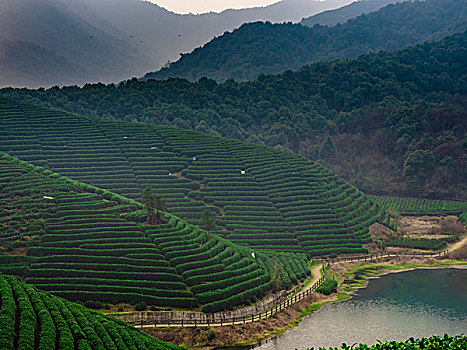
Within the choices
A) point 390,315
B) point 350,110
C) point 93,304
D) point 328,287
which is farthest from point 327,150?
point 93,304

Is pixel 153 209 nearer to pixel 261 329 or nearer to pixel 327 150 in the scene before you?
pixel 261 329

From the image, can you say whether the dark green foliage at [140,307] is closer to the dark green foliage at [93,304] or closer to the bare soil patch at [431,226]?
the dark green foliage at [93,304]

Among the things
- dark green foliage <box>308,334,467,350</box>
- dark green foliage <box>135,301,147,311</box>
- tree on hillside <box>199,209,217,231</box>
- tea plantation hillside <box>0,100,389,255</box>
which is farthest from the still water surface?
tree on hillside <box>199,209,217,231</box>

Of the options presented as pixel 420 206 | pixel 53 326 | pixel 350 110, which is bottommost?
pixel 420 206

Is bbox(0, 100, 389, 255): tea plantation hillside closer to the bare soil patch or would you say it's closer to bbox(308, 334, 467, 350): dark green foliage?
the bare soil patch

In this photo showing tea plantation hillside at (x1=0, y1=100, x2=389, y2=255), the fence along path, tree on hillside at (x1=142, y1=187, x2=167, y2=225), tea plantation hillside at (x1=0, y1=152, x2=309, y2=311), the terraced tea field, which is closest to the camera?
the fence along path
